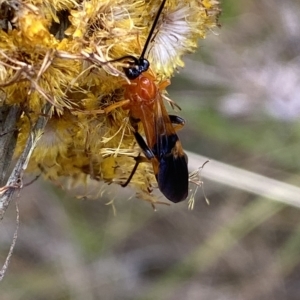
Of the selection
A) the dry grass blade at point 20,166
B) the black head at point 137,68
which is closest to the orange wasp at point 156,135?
the black head at point 137,68

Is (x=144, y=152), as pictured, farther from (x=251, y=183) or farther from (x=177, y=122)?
(x=251, y=183)

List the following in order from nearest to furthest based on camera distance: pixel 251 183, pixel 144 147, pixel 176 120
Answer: pixel 144 147 < pixel 176 120 < pixel 251 183

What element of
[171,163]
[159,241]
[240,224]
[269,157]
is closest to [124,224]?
[159,241]

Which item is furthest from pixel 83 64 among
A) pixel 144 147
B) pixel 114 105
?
pixel 144 147

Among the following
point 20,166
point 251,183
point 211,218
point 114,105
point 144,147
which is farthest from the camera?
point 211,218

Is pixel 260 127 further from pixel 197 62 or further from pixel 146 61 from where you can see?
pixel 146 61

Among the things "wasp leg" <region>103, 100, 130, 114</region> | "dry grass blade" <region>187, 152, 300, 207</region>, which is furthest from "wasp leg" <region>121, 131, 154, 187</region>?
"dry grass blade" <region>187, 152, 300, 207</region>

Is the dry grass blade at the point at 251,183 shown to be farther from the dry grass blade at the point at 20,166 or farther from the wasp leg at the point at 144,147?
the dry grass blade at the point at 20,166
